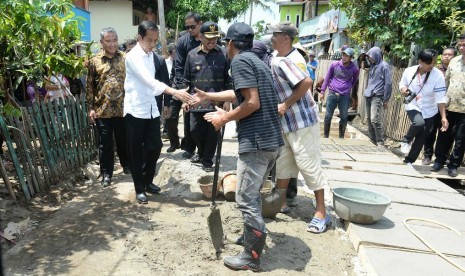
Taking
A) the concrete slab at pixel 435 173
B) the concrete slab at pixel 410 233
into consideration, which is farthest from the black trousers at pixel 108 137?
the concrete slab at pixel 435 173

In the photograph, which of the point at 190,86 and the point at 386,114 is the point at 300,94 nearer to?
the point at 190,86

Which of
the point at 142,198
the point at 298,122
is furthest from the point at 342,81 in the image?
the point at 142,198

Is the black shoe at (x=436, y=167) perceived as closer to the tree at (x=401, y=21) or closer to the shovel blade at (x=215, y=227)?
the tree at (x=401, y=21)

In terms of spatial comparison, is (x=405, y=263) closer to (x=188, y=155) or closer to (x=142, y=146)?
(x=142, y=146)

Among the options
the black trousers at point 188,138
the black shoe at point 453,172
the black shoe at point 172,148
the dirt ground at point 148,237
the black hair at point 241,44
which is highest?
the black hair at point 241,44

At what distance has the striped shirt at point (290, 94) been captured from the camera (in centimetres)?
330

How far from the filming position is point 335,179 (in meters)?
5.07

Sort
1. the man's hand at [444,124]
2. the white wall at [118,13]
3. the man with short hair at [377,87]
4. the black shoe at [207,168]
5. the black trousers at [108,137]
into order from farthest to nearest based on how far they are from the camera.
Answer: the white wall at [118,13], the man with short hair at [377,87], the man's hand at [444,124], the black shoe at [207,168], the black trousers at [108,137]

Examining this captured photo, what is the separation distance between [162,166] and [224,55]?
1.72 meters

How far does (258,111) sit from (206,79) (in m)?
2.18

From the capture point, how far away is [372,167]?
5.85 metres

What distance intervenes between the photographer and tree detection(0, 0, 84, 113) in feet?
15.4

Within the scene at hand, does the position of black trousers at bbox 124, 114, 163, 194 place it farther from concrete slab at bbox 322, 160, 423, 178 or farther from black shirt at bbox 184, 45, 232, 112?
concrete slab at bbox 322, 160, 423, 178

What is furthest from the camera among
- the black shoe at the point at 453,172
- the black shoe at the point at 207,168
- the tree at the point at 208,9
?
the tree at the point at 208,9
